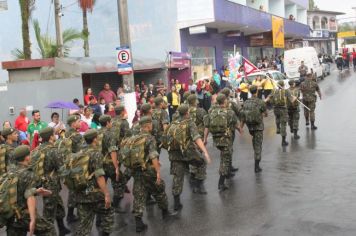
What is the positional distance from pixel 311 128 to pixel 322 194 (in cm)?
744

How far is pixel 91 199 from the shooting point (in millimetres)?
6527

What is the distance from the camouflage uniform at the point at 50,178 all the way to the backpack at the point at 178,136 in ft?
6.53

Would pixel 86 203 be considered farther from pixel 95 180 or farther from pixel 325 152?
pixel 325 152

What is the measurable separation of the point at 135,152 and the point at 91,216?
1.11m

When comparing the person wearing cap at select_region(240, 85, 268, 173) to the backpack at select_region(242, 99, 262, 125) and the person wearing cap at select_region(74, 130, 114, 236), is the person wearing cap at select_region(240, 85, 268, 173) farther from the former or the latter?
the person wearing cap at select_region(74, 130, 114, 236)

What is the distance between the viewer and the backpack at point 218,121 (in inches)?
360

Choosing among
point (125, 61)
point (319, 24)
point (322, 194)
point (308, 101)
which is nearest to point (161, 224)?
point (322, 194)

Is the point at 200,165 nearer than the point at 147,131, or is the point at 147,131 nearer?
the point at 147,131

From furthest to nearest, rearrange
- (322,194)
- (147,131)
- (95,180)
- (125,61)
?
(125,61) < (322,194) < (147,131) < (95,180)

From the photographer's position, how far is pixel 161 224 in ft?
25.2

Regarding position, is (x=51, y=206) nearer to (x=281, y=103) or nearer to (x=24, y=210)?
(x=24, y=210)

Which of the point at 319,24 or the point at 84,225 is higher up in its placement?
the point at 319,24

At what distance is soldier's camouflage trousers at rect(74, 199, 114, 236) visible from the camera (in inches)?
258

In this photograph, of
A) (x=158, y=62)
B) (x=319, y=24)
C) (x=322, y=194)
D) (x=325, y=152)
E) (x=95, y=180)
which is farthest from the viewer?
(x=319, y=24)
